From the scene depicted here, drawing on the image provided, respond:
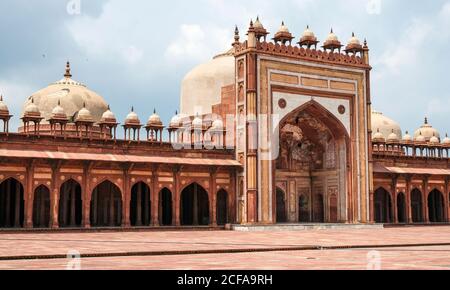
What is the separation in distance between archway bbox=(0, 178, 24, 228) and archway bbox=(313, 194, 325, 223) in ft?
43.4

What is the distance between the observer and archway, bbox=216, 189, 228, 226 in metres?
28.9

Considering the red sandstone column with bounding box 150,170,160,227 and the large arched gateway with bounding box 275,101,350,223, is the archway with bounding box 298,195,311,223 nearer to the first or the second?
the large arched gateway with bounding box 275,101,350,223

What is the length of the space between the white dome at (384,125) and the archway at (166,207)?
18.0 metres

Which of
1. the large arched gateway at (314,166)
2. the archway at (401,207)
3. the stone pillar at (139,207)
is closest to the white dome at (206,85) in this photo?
the large arched gateway at (314,166)

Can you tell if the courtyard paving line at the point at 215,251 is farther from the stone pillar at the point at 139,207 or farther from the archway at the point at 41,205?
the archway at the point at 41,205

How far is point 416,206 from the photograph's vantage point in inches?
1403

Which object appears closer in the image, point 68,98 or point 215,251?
point 215,251

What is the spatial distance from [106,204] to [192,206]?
157 inches

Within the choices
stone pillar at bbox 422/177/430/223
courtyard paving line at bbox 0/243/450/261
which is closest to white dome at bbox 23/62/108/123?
stone pillar at bbox 422/177/430/223

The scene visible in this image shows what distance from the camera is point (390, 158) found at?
3359cm

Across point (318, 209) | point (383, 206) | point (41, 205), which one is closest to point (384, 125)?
point (383, 206)

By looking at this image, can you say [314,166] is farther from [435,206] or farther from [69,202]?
[69,202]

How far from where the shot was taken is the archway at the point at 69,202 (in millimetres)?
25344

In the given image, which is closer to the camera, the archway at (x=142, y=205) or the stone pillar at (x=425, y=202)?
the archway at (x=142, y=205)
